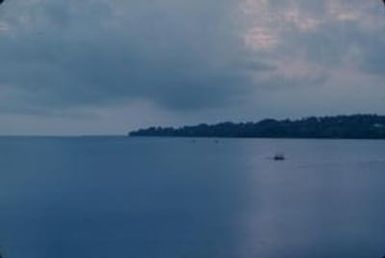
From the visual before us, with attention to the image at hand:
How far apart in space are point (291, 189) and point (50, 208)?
1372 centimetres

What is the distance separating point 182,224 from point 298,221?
162 inches

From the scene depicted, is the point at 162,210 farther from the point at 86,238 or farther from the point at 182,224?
the point at 86,238

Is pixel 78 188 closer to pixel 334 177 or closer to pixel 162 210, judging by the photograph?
pixel 162 210

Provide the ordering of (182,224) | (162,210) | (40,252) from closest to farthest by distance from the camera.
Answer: (40,252) < (182,224) < (162,210)

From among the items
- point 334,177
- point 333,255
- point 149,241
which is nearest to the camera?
point 333,255

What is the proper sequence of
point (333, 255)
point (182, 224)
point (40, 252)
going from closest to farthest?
point (333, 255) → point (40, 252) → point (182, 224)

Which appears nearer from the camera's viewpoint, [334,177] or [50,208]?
[50,208]

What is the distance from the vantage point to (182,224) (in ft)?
76.1

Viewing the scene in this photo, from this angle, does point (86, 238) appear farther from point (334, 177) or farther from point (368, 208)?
point (334, 177)

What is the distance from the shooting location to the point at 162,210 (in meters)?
26.5

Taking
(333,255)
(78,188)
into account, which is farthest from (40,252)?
(78,188)

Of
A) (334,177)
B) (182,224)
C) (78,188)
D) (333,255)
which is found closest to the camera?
(333,255)

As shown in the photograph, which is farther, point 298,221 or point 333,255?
point 298,221

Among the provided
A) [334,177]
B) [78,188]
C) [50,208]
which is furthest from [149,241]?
[334,177]
